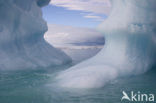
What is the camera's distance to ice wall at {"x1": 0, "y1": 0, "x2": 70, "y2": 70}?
12.5 meters

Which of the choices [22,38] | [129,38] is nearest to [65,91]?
[129,38]

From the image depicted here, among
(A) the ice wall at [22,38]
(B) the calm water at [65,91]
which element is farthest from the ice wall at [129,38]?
(A) the ice wall at [22,38]

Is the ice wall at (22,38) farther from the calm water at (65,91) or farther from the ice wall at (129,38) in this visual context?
the ice wall at (129,38)

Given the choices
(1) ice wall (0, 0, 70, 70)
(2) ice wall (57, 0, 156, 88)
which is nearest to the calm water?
(2) ice wall (57, 0, 156, 88)

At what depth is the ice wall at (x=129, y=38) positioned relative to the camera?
9.23 metres

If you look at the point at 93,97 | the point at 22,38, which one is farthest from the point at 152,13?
the point at 22,38

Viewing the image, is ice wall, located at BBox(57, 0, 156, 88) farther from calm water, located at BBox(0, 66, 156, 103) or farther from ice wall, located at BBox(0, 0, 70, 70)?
ice wall, located at BBox(0, 0, 70, 70)

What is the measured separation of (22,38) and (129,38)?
692cm

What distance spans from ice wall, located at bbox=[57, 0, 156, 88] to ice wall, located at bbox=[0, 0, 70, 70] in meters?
4.14

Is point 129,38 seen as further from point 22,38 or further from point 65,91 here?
point 22,38

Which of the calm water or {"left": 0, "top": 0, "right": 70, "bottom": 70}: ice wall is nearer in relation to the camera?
the calm water

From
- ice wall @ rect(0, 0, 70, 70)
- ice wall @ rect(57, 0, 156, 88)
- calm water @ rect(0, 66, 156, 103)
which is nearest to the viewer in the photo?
calm water @ rect(0, 66, 156, 103)

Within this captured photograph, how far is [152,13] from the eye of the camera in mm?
9828

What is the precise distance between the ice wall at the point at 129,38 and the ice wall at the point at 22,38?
4.14 metres
